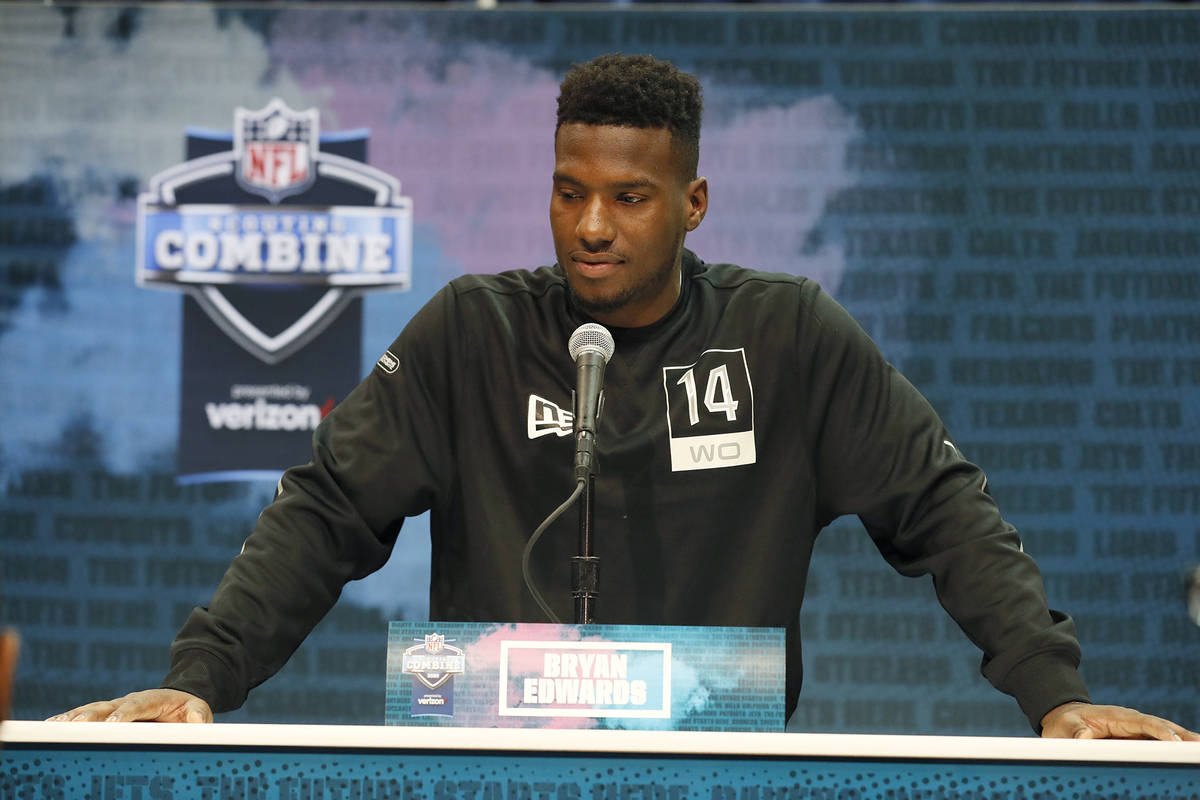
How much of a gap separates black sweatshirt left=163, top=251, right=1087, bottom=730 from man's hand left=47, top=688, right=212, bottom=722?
1.14ft

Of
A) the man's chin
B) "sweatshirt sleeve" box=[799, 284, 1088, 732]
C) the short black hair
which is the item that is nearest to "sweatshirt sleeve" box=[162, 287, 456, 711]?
the man's chin

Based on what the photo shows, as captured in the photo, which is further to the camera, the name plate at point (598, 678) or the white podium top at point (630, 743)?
the name plate at point (598, 678)

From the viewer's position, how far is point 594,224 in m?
1.70

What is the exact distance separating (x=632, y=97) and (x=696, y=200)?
0.22 m

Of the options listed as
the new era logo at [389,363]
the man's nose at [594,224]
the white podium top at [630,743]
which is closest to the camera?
the white podium top at [630,743]

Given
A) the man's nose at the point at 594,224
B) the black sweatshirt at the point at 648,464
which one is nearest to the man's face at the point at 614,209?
the man's nose at the point at 594,224


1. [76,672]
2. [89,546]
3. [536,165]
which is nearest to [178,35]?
[536,165]

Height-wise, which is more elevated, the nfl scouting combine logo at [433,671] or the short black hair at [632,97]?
the short black hair at [632,97]

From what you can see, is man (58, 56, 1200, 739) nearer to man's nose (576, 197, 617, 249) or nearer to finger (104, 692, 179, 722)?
man's nose (576, 197, 617, 249)

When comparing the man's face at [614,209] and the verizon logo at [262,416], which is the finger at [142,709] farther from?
the verizon logo at [262,416]

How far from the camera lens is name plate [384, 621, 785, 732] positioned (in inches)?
43.1

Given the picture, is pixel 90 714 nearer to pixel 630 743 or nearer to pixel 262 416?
pixel 630 743

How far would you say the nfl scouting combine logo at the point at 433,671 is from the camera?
1.12 meters

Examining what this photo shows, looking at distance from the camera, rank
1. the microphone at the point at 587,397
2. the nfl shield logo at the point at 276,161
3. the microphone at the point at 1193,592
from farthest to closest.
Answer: the nfl shield logo at the point at 276,161 < the microphone at the point at 1193,592 < the microphone at the point at 587,397
